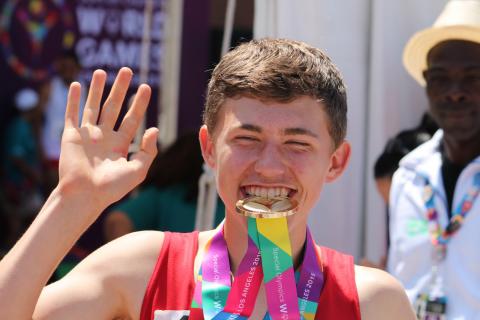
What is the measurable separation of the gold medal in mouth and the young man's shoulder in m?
0.28

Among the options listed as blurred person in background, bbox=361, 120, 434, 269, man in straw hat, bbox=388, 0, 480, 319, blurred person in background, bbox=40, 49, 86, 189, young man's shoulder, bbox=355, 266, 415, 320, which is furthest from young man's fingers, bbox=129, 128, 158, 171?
blurred person in background, bbox=40, 49, 86, 189

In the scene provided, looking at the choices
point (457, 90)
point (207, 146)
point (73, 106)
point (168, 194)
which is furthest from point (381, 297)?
point (168, 194)

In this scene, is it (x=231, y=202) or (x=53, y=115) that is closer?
(x=231, y=202)

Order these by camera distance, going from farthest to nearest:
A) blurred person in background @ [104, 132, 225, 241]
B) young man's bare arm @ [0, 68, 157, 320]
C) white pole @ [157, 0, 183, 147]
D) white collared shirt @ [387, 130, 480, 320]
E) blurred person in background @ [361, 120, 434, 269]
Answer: white pole @ [157, 0, 183, 147], blurred person in background @ [104, 132, 225, 241], blurred person in background @ [361, 120, 434, 269], white collared shirt @ [387, 130, 480, 320], young man's bare arm @ [0, 68, 157, 320]

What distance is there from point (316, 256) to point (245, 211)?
0.93 ft

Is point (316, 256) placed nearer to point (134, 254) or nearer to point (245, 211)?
point (245, 211)

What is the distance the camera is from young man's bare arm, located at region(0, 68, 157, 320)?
1818 mm

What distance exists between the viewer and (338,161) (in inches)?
84.5

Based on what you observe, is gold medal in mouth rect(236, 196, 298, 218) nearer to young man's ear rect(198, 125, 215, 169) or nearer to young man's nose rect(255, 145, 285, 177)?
young man's nose rect(255, 145, 285, 177)

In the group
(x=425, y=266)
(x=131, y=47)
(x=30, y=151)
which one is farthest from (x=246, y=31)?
(x=425, y=266)

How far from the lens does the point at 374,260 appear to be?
370 centimetres

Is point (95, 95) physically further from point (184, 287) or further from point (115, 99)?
point (184, 287)

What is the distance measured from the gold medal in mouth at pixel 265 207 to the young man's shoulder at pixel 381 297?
277mm

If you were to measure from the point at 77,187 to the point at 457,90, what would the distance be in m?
1.85
